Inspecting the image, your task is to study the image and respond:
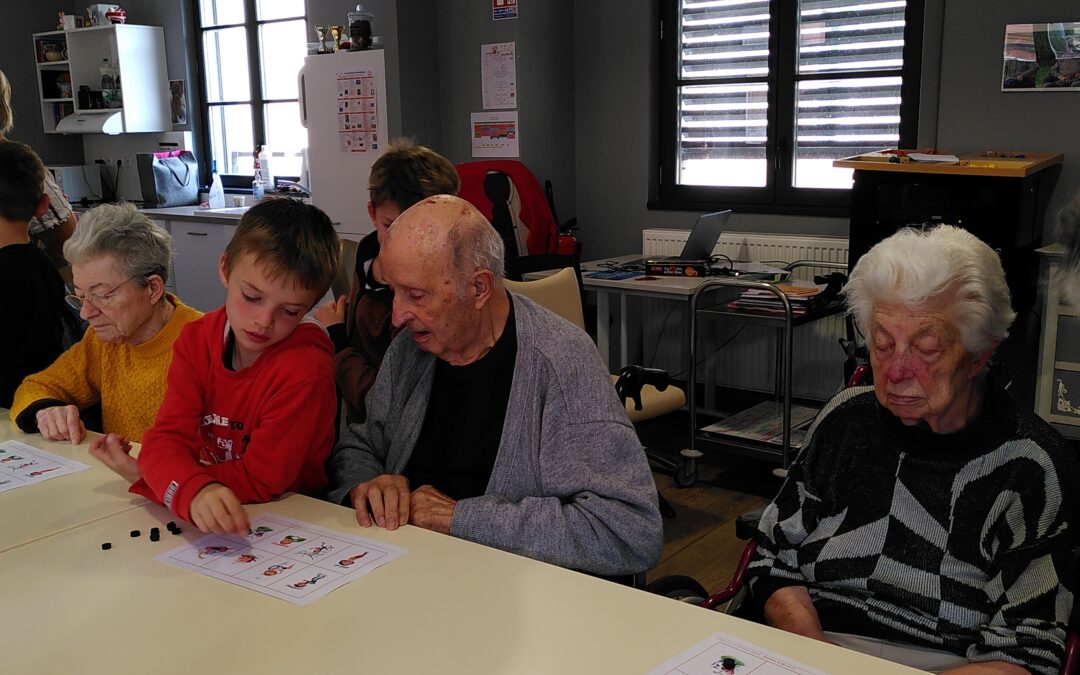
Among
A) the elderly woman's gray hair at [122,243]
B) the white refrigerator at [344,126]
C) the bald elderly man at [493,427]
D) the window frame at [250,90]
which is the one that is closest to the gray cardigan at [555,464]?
the bald elderly man at [493,427]

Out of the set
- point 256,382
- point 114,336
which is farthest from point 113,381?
point 256,382

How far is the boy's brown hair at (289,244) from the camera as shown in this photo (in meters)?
1.74

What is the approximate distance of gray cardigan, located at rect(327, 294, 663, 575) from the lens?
1.60 m

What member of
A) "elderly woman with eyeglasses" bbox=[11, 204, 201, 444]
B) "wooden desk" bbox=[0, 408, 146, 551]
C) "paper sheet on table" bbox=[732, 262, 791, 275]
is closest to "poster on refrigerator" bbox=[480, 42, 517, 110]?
"paper sheet on table" bbox=[732, 262, 791, 275]

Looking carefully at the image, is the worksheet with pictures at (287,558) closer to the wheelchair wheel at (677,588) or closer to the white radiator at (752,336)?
the wheelchair wheel at (677,588)

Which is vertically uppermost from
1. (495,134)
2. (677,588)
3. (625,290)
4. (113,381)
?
(495,134)

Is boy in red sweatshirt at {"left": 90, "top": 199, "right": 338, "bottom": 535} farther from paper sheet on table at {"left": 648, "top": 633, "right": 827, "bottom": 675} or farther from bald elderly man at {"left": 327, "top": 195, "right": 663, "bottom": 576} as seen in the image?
paper sheet on table at {"left": 648, "top": 633, "right": 827, "bottom": 675}

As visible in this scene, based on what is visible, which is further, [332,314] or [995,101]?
[995,101]

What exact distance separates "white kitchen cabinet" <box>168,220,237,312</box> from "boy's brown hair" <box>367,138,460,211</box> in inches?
152

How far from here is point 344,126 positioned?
17.9 ft

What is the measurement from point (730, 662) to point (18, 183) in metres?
2.45

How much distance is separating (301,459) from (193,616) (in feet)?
1.53

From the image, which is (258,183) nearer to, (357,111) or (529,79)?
(357,111)

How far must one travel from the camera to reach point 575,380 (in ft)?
5.57
